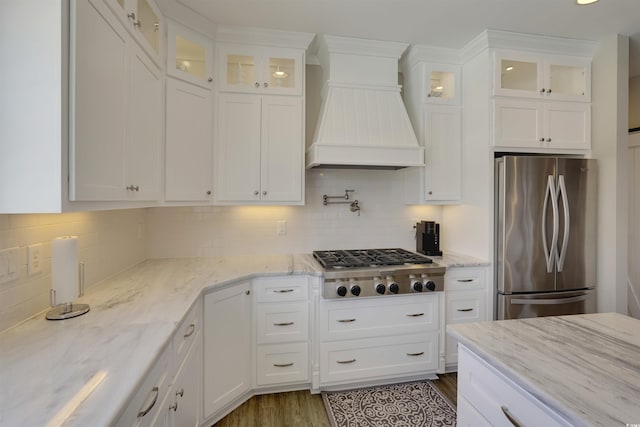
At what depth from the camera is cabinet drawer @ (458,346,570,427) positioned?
0.87 metres

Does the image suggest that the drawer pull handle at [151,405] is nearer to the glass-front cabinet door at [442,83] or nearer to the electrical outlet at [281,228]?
the electrical outlet at [281,228]

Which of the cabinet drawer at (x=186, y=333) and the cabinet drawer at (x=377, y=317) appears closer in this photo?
the cabinet drawer at (x=186, y=333)

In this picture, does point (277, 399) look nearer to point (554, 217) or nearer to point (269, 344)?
point (269, 344)

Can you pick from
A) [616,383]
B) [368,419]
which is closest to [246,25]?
[616,383]

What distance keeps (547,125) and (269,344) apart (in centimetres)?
287


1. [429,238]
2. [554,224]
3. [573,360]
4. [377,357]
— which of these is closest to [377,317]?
[377,357]

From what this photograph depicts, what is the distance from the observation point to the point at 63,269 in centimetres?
131

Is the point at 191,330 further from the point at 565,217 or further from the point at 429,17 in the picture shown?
the point at 565,217

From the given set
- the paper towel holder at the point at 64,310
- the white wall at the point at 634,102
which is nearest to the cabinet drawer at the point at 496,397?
the paper towel holder at the point at 64,310

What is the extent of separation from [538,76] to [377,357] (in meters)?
2.67

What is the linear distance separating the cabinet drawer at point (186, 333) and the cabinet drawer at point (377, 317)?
2.92 ft

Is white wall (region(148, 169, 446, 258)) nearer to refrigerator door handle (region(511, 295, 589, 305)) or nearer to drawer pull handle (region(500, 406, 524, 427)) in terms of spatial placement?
refrigerator door handle (region(511, 295, 589, 305))

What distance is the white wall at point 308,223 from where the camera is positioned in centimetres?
270

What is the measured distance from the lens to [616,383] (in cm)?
86
